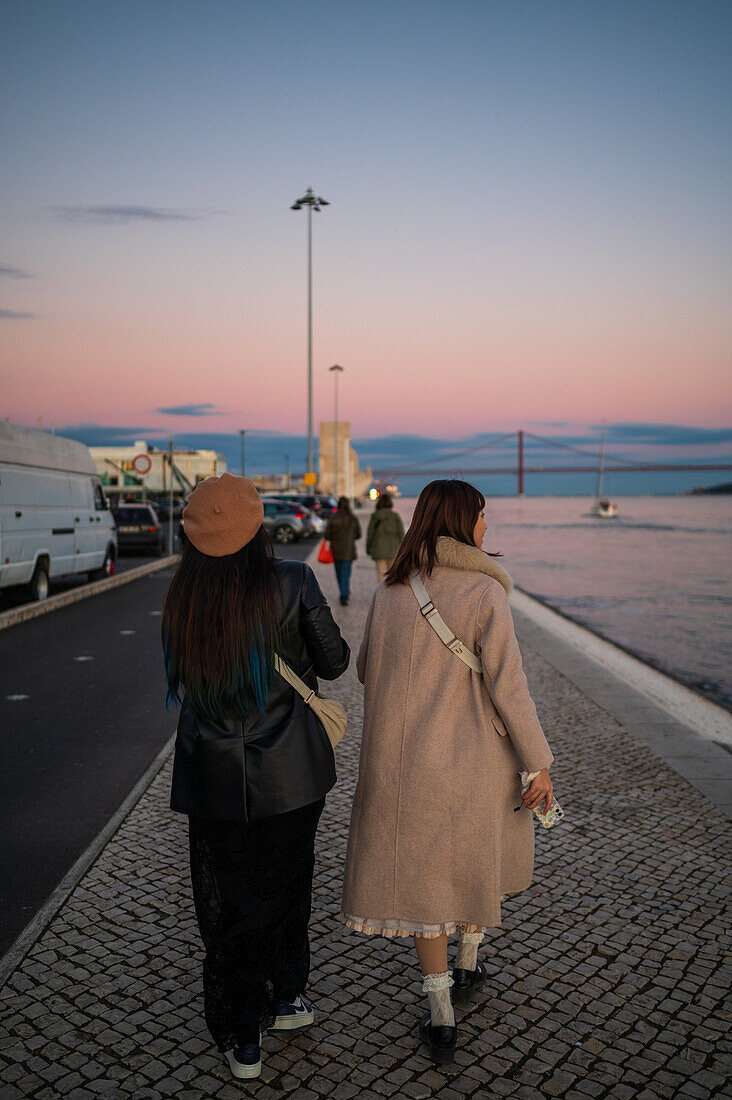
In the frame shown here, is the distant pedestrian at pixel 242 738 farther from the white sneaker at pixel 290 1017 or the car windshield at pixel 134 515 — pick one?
the car windshield at pixel 134 515

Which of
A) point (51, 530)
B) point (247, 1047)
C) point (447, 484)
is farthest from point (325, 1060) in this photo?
point (51, 530)

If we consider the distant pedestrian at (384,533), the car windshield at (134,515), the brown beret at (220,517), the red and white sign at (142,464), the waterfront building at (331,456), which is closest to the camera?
the brown beret at (220,517)

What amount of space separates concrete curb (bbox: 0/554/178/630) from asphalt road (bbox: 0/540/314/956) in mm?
243

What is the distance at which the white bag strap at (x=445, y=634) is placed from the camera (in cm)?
267

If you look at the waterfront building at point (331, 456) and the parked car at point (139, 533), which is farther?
the waterfront building at point (331, 456)

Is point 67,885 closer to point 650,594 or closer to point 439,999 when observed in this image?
point 439,999

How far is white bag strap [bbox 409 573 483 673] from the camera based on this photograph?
267cm

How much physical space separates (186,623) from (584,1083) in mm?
1759

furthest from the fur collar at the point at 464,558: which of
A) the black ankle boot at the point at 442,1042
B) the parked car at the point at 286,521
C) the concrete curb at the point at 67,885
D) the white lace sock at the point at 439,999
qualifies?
the parked car at the point at 286,521

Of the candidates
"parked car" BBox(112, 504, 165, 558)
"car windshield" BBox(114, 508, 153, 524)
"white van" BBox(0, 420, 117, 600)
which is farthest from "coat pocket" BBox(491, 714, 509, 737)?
"car windshield" BBox(114, 508, 153, 524)

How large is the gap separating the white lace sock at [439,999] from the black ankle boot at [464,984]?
0.88 ft

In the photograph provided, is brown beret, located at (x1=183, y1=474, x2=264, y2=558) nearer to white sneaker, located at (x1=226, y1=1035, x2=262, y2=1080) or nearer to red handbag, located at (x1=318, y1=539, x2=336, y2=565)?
white sneaker, located at (x1=226, y1=1035, x2=262, y2=1080)

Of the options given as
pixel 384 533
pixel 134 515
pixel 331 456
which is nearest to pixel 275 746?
pixel 384 533

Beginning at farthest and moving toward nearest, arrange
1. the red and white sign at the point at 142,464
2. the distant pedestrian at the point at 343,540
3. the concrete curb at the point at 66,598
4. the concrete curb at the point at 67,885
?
the red and white sign at the point at 142,464
the distant pedestrian at the point at 343,540
the concrete curb at the point at 66,598
the concrete curb at the point at 67,885
